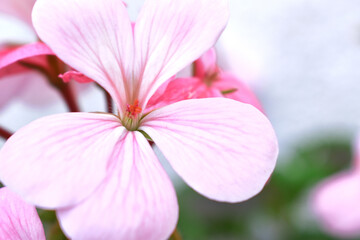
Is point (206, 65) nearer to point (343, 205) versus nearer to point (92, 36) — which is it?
point (92, 36)

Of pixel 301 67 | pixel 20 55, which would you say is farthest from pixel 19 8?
pixel 301 67

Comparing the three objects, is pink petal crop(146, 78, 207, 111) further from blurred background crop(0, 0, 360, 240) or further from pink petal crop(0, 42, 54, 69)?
blurred background crop(0, 0, 360, 240)

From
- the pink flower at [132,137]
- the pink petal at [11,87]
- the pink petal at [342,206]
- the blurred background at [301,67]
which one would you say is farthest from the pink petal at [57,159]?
the blurred background at [301,67]

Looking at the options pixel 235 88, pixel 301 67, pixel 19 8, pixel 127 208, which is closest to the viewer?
pixel 127 208

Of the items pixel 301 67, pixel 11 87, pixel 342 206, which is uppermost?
pixel 11 87

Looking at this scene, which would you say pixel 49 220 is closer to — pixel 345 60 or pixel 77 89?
pixel 77 89

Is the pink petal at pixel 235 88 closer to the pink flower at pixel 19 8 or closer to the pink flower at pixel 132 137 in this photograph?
the pink flower at pixel 132 137
